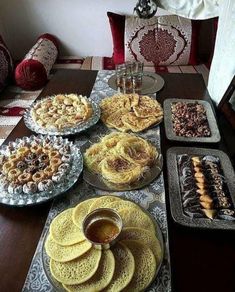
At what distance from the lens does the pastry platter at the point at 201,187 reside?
756 mm

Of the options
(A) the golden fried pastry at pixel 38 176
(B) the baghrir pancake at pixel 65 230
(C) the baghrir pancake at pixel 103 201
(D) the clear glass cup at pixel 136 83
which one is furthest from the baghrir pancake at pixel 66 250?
(D) the clear glass cup at pixel 136 83

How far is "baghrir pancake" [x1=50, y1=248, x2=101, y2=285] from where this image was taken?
0.62 meters

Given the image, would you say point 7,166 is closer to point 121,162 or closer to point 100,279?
point 121,162

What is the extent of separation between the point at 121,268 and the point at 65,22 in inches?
85.8

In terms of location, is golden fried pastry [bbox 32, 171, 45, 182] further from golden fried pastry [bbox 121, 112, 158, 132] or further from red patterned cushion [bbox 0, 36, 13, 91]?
red patterned cushion [bbox 0, 36, 13, 91]

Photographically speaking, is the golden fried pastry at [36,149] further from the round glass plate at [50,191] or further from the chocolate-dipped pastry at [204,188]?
the chocolate-dipped pastry at [204,188]

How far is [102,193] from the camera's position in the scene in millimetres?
856

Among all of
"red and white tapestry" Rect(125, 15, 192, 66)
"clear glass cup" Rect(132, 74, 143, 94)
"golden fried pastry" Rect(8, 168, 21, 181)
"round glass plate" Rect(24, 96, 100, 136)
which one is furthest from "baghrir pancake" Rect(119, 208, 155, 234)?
"red and white tapestry" Rect(125, 15, 192, 66)

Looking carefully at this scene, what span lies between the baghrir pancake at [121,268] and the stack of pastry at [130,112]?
0.55 meters

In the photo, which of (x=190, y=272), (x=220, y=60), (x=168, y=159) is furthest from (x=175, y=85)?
(x=190, y=272)

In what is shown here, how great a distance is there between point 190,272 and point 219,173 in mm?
344

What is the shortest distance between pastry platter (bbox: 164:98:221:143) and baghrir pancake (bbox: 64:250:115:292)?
0.56 meters

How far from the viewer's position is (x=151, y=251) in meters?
0.66

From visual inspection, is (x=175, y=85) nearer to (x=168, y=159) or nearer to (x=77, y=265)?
(x=168, y=159)
